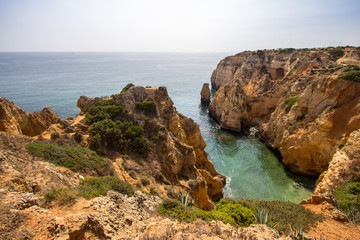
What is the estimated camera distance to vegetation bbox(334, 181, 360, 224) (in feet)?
39.5

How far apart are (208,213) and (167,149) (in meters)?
7.93

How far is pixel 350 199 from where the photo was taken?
44.5 ft

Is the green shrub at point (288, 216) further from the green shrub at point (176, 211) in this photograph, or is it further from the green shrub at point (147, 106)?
the green shrub at point (147, 106)

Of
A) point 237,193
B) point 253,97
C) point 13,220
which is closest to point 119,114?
point 13,220

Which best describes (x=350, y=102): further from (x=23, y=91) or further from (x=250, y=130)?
(x=23, y=91)

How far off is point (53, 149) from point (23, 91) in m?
55.7

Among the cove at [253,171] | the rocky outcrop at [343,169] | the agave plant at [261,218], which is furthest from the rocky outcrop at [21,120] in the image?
the rocky outcrop at [343,169]

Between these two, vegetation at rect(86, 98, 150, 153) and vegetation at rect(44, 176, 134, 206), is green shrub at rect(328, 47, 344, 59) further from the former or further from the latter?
vegetation at rect(44, 176, 134, 206)

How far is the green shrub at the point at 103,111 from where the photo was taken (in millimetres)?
18031

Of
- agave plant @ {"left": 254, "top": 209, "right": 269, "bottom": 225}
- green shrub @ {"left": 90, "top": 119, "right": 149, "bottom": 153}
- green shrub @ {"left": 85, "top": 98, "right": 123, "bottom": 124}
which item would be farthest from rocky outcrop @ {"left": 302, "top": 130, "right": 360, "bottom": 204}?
green shrub @ {"left": 85, "top": 98, "right": 123, "bottom": 124}

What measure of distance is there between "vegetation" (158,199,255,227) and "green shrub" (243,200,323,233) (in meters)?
1.09

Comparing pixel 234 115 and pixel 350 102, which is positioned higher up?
pixel 350 102

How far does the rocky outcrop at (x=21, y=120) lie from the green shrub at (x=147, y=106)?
7.83 metres

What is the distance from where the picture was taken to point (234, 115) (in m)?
40.2
